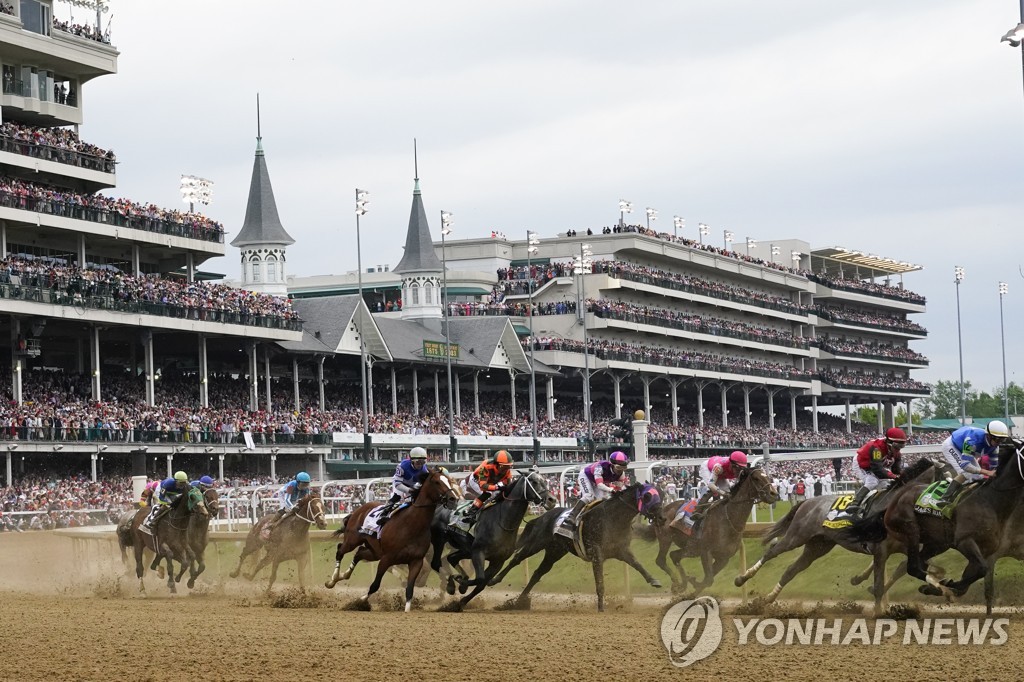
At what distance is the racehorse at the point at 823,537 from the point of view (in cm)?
1634

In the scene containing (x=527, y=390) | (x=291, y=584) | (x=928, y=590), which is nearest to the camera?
(x=928, y=590)

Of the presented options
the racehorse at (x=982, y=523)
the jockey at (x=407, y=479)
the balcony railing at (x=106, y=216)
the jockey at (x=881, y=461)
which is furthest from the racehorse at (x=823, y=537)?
the balcony railing at (x=106, y=216)

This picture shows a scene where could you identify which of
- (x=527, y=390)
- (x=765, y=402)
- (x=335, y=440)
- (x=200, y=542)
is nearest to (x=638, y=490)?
(x=200, y=542)

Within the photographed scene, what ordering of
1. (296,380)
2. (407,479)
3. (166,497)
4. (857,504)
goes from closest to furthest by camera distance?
(857,504) → (407,479) → (166,497) → (296,380)

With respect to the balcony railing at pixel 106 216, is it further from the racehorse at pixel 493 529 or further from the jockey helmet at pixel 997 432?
the jockey helmet at pixel 997 432

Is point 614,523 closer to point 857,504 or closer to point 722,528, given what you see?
point 722,528

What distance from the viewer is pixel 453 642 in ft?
47.2

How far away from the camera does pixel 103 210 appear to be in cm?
4900

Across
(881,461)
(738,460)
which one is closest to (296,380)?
(738,460)

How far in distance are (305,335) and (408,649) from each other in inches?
1735

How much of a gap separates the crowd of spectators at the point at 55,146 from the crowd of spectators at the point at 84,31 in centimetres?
331

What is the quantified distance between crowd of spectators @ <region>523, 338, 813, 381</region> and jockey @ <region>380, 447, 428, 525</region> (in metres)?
52.4

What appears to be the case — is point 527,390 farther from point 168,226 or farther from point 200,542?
point 200,542

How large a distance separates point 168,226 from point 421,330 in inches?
697
